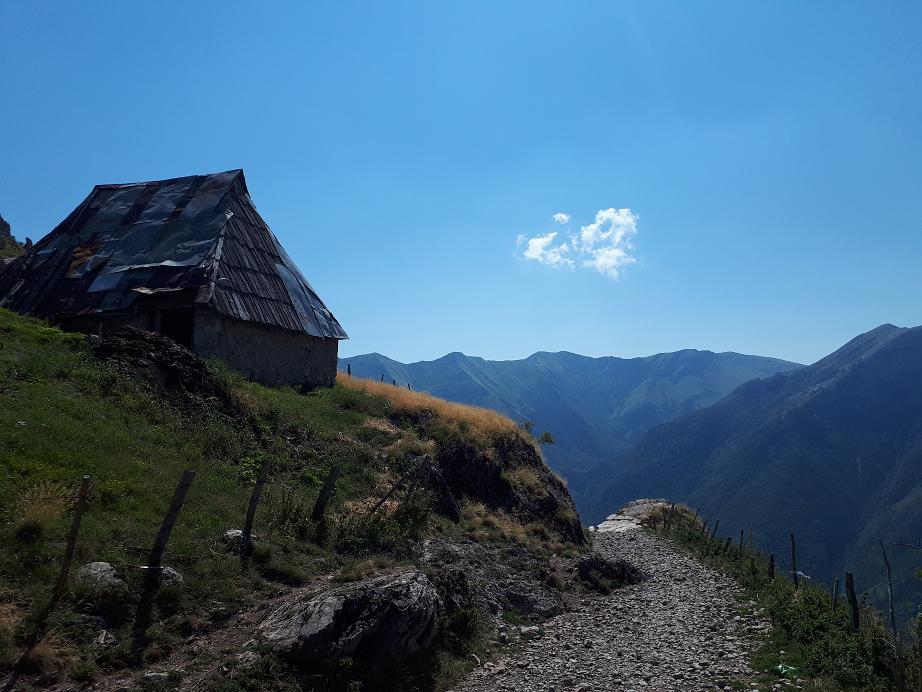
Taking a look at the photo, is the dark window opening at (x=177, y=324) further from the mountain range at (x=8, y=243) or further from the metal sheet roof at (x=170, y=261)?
the mountain range at (x=8, y=243)

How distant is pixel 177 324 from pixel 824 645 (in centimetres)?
2423

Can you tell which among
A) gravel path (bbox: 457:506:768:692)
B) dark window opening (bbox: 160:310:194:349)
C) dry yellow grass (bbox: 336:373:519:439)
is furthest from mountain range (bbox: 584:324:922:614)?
dark window opening (bbox: 160:310:194:349)

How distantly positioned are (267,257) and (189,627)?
2325cm

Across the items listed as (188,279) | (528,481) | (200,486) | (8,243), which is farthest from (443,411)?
(8,243)

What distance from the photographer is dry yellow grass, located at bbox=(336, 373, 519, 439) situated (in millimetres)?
27984

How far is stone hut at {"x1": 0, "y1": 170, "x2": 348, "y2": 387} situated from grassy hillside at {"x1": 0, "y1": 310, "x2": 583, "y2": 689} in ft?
8.20

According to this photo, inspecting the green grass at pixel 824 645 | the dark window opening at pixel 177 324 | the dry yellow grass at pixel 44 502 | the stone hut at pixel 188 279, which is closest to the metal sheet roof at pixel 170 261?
the stone hut at pixel 188 279

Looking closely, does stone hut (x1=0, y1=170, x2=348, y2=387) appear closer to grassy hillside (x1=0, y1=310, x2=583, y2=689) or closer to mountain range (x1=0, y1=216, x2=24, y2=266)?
grassy hillside (x1=0, y1=310, x2=583, y2=689)

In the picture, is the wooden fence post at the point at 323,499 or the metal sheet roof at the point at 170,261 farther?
the metal sheet roof at the point at 170,261

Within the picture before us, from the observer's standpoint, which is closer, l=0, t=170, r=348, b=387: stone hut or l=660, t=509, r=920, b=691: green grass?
l=660, t=509, r=920, b=691: green grass

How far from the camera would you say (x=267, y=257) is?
99.5 ft

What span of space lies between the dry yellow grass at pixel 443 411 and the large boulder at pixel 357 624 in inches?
641

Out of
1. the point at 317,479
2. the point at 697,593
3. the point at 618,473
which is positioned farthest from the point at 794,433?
the point at 317,479

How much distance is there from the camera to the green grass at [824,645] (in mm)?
11250
